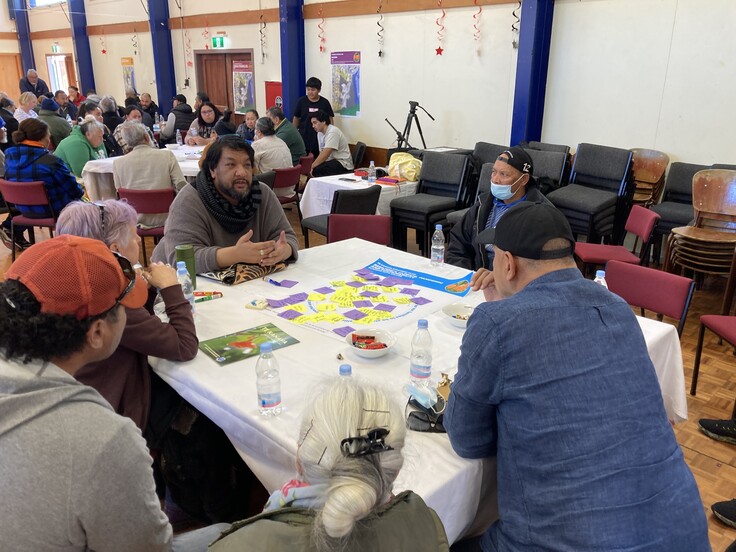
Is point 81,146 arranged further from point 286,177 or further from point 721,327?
point 721,327

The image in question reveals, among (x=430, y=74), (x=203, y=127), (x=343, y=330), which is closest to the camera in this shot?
(x=343, y=330)

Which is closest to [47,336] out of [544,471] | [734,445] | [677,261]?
[544,471]

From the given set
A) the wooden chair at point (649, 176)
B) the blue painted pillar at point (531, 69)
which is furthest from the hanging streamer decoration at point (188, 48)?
the wooden chair at point (649, 176)

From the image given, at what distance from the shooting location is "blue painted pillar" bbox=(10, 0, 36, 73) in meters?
14.7

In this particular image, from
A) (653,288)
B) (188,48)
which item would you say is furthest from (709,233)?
(188,48)

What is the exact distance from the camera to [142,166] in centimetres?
480

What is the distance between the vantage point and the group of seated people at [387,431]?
0.97 metres

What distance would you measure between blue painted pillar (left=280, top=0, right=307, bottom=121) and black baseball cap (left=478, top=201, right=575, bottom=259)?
781 cm

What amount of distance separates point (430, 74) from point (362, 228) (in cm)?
439

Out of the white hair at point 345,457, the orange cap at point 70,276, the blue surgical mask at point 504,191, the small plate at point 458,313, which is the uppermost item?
the orange cap at point 70,276

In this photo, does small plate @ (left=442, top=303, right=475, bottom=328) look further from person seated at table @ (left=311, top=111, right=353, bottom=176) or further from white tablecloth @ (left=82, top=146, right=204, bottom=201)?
person seated at table @ (left=311, top=111, right=353, bottom=176)

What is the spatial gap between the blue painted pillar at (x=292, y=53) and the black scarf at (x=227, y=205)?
6337mm

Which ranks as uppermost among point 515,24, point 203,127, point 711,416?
point 515,24

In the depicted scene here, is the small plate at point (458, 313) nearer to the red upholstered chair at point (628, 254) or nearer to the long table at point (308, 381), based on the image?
the long table at point (308, 381)
